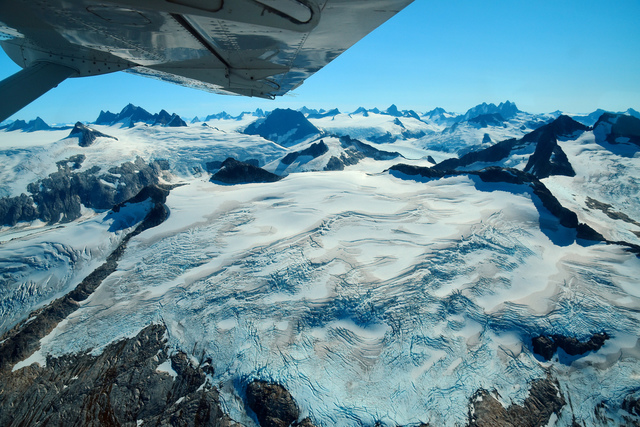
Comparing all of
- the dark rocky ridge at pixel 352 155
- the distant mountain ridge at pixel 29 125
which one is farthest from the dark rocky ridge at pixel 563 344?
the distant mountain ridge at pixel 29 125

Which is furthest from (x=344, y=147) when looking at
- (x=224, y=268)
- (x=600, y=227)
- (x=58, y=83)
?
(x=58, y=83)

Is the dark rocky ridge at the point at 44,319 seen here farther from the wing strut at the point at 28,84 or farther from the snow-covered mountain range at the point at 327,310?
the wing strut at the point at 28,84

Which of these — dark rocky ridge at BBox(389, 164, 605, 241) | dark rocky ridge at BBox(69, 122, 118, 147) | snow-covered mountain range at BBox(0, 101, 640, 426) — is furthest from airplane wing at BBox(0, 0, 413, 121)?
dark rocky ridge at BBox(69, 122, 118, 147)

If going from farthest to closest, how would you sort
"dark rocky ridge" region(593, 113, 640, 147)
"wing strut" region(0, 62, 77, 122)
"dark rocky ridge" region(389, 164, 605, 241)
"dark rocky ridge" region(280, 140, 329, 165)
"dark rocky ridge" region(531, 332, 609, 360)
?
"dark rocky ridge" region(280, 140, 329, 165) < "dark rocky ridge" region(593, 113, 640, 147) < "dark rocky ridge" region(389, 164, 605, 241) < "dark rocky ridge" region(531, 332, 609, 360) < "wing strut" region(0, 62, 77, 122)

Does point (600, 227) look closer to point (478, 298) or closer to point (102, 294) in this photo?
point (478, 298)

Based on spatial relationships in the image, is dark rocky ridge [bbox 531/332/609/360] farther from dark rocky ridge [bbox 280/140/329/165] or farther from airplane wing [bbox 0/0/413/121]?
dark rocky ridge [bbox 280/140/329/165]

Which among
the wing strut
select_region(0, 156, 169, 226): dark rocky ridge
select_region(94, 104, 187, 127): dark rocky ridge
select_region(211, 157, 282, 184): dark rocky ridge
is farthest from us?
select_region(94, 104, 187, 127): dark rocky ridge

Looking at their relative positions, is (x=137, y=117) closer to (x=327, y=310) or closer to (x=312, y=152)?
(x=312, y=152)

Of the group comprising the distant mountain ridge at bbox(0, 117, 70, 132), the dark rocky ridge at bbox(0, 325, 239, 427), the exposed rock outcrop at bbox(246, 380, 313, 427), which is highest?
the exposed rock outcrop at bbox(246, 380, 313, 427)
